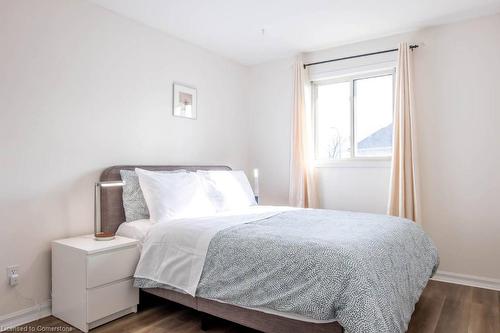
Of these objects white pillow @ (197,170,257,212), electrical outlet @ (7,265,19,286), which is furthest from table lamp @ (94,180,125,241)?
white pillow @ (197,170,257,212)

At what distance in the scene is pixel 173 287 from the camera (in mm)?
2361

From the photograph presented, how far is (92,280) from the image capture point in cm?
229

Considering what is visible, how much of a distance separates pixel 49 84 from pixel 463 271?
4107 mm

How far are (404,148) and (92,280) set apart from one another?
3094 millimetres

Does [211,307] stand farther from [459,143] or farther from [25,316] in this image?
[459,143]

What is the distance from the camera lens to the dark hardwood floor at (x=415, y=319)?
2336 millimetres

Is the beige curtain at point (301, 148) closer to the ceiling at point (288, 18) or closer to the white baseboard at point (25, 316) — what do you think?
the ceiling at point (288, 18)

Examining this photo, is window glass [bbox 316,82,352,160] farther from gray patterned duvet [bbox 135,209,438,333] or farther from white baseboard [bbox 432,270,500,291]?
gray patterned duvet [bbox 135,209,438,333]

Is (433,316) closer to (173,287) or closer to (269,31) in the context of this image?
(173,287)

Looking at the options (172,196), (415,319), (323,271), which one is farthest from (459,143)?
(172,196)

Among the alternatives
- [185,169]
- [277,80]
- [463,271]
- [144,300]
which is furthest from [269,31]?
[463,271]

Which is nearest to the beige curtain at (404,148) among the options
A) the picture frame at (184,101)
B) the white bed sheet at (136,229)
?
the picture frame at (184,101)

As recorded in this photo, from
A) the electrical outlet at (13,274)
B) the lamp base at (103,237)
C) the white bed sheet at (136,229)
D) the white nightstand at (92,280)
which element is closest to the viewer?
the white nightstand at (92,280)

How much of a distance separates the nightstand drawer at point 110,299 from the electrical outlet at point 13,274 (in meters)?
0.60
